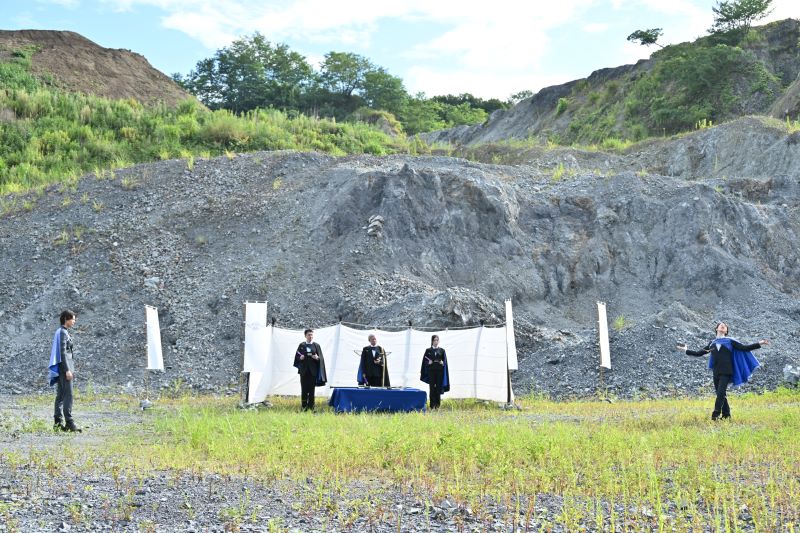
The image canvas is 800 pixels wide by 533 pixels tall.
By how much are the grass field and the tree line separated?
1581 inches

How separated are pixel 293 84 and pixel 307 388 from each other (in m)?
44.8

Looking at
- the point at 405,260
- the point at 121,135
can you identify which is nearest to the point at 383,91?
the point at 121,135

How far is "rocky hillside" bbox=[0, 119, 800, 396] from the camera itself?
23359mm

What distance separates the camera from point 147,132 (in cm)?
3972

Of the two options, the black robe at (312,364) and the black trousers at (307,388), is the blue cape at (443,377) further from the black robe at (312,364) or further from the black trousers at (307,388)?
the black trousers at (307,388)

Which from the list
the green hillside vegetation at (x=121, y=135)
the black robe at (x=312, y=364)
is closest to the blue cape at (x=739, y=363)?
the black robe at (x=312, y=364)

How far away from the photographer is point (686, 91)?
49.0 m

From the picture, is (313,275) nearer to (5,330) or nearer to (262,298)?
(262,298)

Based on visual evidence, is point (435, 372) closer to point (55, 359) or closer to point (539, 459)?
point (55, 359)

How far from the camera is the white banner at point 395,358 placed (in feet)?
62.5

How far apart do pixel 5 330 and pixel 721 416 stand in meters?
19.3

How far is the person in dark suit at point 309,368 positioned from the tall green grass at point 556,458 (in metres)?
2.67

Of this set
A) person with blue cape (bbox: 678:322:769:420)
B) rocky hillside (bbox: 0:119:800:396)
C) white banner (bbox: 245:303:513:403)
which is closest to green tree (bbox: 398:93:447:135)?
rocky hillside (bbox: 0:119:800:396)

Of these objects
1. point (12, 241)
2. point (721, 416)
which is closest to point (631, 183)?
point (721, 416)
